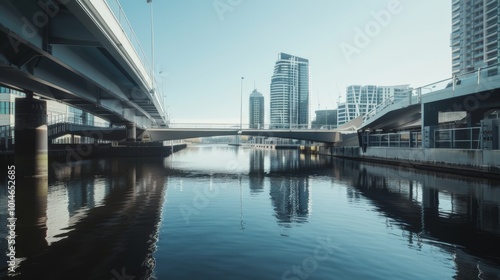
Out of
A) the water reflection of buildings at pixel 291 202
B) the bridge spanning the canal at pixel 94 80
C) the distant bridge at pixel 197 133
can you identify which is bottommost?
the water reflection of buildings at pixel 291 202

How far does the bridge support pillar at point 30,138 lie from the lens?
91.0 feet

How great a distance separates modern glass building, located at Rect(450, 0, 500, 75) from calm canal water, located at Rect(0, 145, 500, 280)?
378 feet

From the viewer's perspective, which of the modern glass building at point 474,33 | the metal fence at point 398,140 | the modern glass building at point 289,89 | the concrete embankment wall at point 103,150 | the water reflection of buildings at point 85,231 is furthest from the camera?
the modern glass building at point 289,89

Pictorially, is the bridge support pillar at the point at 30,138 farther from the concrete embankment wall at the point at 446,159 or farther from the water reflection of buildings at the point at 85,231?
the concrete embankment wall at the point at 446,159

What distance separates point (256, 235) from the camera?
1098 centimetres

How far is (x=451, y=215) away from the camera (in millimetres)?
13656

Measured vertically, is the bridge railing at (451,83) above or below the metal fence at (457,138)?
above


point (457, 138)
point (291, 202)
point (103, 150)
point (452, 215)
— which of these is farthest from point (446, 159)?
point (103, 150)

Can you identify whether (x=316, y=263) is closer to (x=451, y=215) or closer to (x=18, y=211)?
(x=451, y=215)

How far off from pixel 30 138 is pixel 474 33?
493 ft

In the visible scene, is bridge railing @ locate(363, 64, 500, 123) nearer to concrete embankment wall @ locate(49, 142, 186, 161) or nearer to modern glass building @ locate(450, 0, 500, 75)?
concrete embankment wall @ locate(49, 142, 186, 161)

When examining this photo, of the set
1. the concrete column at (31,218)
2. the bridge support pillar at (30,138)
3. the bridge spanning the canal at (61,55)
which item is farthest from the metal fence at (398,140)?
the bridge support pillar at (30,138)

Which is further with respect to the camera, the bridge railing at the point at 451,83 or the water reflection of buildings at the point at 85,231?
the bridge railing at the point at 451,83

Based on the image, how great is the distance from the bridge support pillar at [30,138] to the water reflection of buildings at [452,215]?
26.0m
